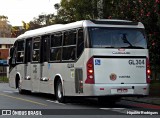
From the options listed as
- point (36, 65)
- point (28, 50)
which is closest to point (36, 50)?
point (36, 65)

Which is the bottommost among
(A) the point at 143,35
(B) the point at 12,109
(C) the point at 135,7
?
(B) the point at 12,109

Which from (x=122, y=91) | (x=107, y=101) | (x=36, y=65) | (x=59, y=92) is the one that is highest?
(x=36, y=65)

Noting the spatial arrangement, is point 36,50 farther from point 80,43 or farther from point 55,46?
point 80,43

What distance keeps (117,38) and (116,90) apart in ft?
6.04

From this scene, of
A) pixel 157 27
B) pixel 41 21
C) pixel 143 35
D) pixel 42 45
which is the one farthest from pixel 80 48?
pixel 41 21

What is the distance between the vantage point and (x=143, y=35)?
56.2ft

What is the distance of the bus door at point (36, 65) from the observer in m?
20.9

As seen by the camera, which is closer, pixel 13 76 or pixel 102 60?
pixel 102 60

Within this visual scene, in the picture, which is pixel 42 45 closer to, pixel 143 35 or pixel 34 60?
pixel 34 60

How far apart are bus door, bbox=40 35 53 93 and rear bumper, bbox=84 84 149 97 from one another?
12.3 ft

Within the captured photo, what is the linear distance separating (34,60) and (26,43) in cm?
179

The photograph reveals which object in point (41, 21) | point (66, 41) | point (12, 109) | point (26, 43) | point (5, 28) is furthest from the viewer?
point (5, 28)

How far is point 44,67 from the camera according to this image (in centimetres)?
2011

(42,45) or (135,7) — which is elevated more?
(135,7)
